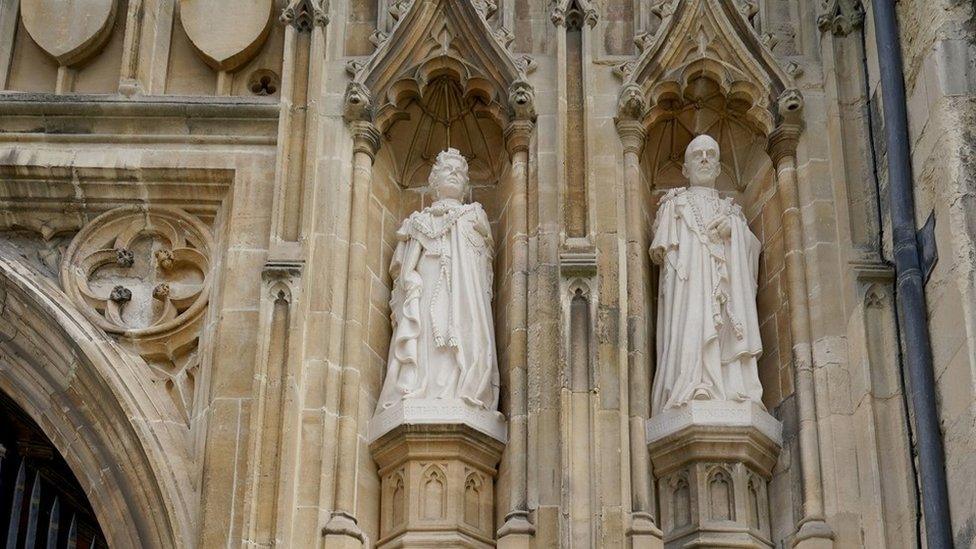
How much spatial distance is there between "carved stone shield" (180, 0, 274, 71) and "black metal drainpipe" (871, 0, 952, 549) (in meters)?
4.26

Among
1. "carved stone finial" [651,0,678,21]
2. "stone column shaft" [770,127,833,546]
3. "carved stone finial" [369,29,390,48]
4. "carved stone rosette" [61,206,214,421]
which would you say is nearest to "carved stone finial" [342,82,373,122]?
"carved stone finial" [369,29,390,48]

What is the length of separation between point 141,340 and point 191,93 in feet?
6.34

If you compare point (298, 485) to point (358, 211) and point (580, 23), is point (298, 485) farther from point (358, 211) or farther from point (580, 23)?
point (580, 23)

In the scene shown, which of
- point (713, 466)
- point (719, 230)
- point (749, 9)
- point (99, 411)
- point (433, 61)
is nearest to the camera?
point (713, 466)

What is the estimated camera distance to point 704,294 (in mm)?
12438

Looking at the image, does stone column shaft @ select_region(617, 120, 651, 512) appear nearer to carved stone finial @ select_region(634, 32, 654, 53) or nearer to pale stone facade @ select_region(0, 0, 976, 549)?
pale stone facade @ select_region(0, 0, 976, 549)

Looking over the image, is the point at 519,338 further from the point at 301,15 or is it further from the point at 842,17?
the point at 842,17

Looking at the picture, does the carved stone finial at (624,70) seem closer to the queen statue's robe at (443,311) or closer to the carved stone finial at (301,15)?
the queen statue's robe at (443,311)

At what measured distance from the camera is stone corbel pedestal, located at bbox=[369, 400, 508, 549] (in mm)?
11961

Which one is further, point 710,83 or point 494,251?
point 710,83

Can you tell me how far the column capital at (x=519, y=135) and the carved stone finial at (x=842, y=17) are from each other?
212 centimetres

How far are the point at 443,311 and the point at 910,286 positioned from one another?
9.48 ft

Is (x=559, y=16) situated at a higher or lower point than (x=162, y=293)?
higher

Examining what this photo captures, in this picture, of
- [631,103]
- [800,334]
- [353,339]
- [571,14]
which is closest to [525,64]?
[571,14]
